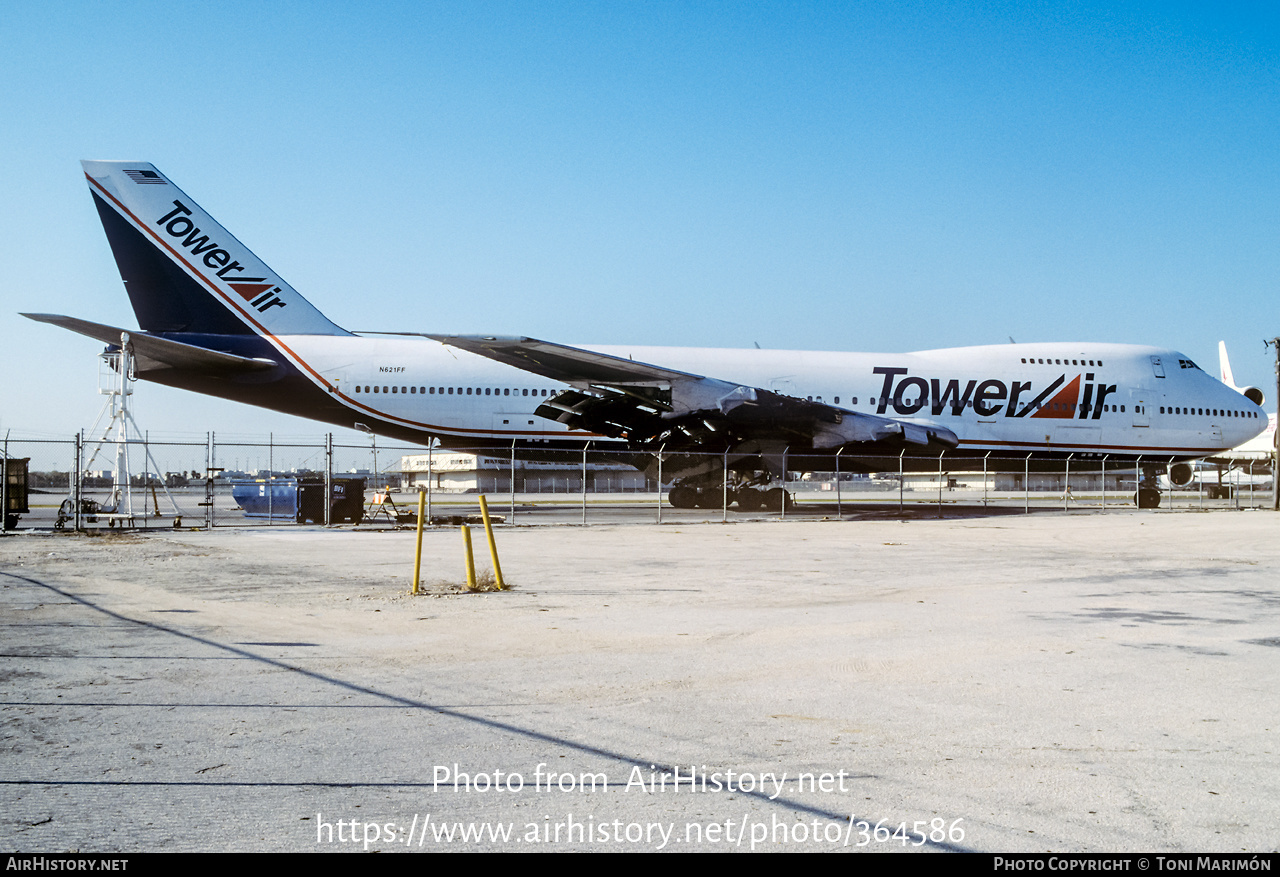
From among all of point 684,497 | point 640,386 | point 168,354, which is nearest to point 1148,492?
point 684,497

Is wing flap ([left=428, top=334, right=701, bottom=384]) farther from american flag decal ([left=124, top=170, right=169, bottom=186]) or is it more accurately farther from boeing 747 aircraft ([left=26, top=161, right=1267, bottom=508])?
american flag decal ([left=124, top=170, right=169, bottom=186])

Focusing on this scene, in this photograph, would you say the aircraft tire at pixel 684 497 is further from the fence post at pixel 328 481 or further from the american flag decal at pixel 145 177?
the american flag decal at pixel 145 177

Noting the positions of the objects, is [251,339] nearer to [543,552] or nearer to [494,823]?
[543,552]

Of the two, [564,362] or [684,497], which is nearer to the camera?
[564,362]

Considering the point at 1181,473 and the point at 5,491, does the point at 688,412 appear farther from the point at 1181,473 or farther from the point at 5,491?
the point at 1181,473

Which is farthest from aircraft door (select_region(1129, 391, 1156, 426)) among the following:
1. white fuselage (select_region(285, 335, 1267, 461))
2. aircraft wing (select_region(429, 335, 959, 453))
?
aircraft wing (select_region(429, 335, 959, 453))

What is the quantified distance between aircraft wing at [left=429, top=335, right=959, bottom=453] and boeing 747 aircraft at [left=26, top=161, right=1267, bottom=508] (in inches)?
1.9

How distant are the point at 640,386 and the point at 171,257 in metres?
12.3

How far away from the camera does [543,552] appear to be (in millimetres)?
14430

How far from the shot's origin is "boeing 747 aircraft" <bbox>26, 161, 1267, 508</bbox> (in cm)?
2289

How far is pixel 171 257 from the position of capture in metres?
23.1
